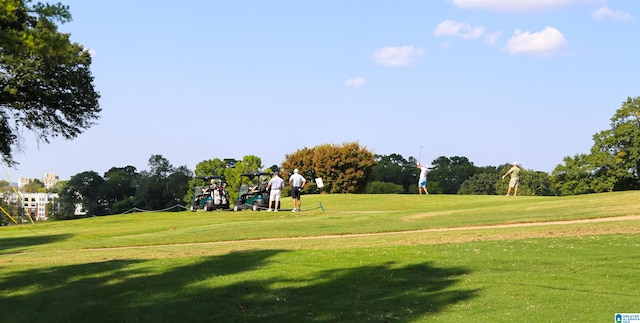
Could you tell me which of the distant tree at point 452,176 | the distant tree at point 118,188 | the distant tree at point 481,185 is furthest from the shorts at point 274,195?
the distant tree at point 452,176

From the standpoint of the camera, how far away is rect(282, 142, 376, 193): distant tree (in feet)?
245

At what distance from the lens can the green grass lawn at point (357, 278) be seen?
9398mm

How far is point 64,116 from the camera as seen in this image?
3828cm

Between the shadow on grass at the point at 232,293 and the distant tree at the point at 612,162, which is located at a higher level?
the distant tree at the point at 612,162

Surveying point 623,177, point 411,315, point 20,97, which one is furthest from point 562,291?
point 623,177

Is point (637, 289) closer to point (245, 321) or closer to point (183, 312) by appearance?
point (245, 321)

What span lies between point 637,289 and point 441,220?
1293cm

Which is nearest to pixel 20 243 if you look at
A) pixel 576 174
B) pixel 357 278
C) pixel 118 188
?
pixel 357 278

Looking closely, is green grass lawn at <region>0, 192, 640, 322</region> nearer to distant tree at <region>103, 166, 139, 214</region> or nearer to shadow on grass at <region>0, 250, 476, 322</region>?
shadow on grass at <region>0, 250, 476, 322</region>

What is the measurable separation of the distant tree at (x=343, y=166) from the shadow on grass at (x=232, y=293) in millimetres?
60747

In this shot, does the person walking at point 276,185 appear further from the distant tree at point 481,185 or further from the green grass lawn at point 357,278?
the distant tree at point 481,185

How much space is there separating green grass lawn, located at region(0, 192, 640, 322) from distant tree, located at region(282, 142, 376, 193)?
180ft

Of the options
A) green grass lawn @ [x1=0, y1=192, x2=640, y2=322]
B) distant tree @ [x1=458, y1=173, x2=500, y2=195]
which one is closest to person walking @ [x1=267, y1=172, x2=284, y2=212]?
green grass lawn @ [x1=0, y1=192, x2=640, y2=322]

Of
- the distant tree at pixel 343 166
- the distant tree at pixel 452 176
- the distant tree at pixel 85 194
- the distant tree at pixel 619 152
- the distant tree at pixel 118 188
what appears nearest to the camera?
the distant tree at pixel 619 152
